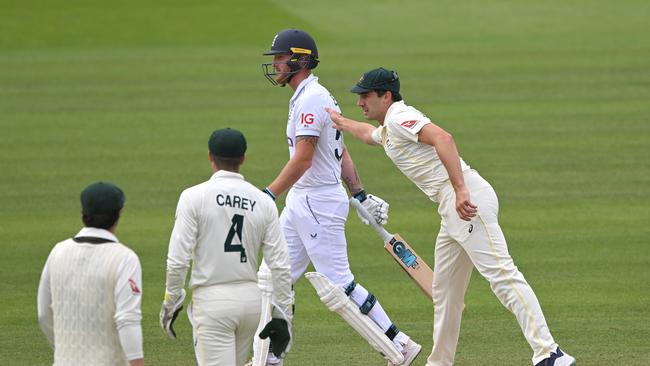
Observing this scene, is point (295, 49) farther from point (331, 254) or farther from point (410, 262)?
point (410, 262)

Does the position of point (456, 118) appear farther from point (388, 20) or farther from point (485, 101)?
point (388, 20)

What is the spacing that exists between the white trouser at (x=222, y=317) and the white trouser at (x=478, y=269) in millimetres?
1911

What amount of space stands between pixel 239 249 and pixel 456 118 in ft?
41.4

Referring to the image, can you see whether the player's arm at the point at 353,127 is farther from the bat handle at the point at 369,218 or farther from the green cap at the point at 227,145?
the green cap at the point at 227,145

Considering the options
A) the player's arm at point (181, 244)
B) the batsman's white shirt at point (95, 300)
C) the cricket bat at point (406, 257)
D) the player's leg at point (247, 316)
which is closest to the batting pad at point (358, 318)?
the cricket bat at point (406, 257)

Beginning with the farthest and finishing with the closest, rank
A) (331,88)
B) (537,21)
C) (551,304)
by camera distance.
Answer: (537,21) → (331,88) → (551,304)

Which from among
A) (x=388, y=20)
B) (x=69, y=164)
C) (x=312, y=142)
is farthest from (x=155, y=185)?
(x=388, y=20)

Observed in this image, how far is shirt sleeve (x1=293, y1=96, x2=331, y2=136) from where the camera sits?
8.55 meters

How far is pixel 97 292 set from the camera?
5949 millimetres

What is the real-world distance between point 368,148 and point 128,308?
38.8ft

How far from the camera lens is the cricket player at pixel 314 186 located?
8539 mm

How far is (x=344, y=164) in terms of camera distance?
9.12 m

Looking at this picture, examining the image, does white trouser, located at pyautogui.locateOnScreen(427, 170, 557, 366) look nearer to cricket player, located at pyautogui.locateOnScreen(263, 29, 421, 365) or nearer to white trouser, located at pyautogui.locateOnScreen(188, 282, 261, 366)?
cricket player, located at pyautogui.locateOnScreen(263, 29, 421, 365)

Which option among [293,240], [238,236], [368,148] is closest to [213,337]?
[238,236]
